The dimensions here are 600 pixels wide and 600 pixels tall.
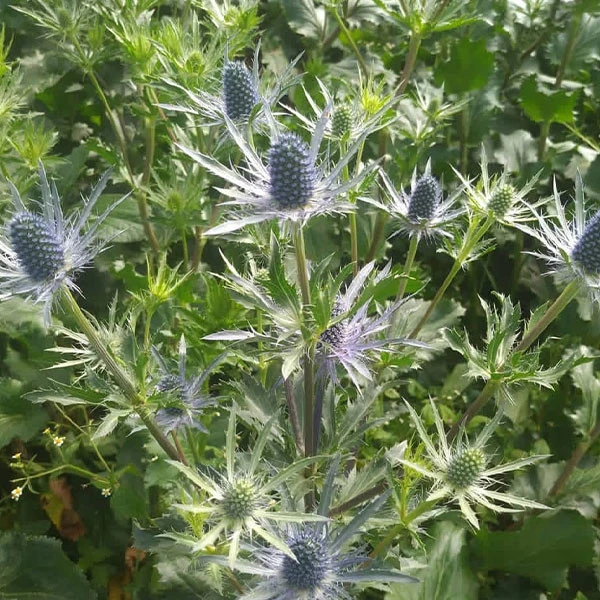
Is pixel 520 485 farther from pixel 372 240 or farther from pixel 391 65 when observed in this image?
pixel 391 65

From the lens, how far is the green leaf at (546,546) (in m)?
1.59

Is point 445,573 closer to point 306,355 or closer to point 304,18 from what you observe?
point 306,355

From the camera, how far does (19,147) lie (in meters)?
1.45

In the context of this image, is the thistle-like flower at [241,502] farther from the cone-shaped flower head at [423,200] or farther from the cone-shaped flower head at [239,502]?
the cone-shaped flower head at [423,200]

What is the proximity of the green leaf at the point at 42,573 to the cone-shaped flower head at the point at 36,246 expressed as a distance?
0.93m

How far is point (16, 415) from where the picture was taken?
1.72 metres

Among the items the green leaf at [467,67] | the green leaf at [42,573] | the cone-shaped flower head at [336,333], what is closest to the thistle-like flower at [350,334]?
the cone-shaped flower head at [336,333]

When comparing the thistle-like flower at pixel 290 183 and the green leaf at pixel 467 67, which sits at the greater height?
the thistle-like flower at pixel 290 183

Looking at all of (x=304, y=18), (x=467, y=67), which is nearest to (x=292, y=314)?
(x=467, y=67)

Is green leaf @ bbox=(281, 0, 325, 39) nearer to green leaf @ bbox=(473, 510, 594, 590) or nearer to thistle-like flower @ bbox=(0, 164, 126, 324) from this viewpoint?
thistle-like flower @ bbox=(0, 164, 126, 324)

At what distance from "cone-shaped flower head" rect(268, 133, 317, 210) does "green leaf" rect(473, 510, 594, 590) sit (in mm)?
1075

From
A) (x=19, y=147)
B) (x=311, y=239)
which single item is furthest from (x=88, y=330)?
(x=311, y=239)

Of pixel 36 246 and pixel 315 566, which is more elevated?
pixel 36 246

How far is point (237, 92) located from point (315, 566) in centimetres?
79
